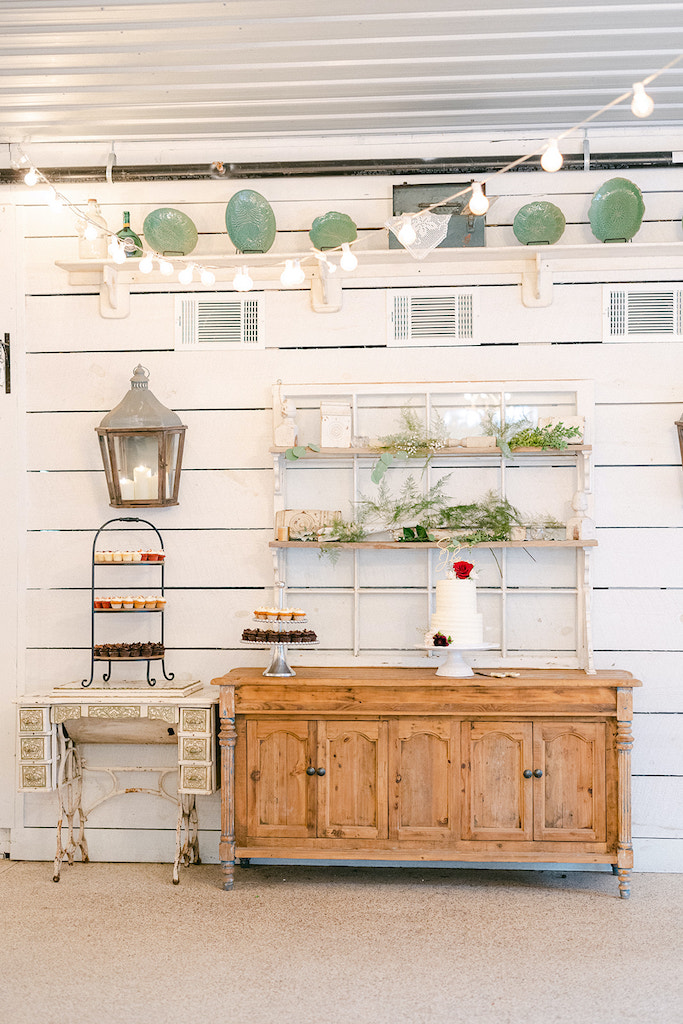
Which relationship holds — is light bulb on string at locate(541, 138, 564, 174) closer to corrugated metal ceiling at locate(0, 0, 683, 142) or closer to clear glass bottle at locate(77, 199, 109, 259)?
corrugated metal ceiling at locate(0, 0, 683, 142)

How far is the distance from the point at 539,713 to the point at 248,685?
1.29 metres

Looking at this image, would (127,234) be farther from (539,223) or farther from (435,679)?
(435,679)

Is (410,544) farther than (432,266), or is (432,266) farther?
(432,266)

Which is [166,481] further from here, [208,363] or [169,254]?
[169,254]

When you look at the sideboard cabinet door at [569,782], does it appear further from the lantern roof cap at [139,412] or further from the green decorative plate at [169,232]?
the green decorative plate at [169,232]

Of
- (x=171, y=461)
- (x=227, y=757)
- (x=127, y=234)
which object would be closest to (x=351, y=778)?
(x=227, y=757)

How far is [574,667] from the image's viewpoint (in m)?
4.58

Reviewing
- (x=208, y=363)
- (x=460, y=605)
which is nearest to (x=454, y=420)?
(x=460, y=605)

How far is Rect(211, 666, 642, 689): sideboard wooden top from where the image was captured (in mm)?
4188

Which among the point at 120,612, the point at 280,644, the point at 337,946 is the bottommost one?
the point at 337,946

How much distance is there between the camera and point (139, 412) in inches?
180

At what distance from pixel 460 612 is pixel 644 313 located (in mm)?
1762

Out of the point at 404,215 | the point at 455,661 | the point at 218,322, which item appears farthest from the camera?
the point at 218,322

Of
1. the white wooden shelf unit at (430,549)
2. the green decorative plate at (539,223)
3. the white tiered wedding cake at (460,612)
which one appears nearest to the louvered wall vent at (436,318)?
the white wooden shelf unit at (430,549)
